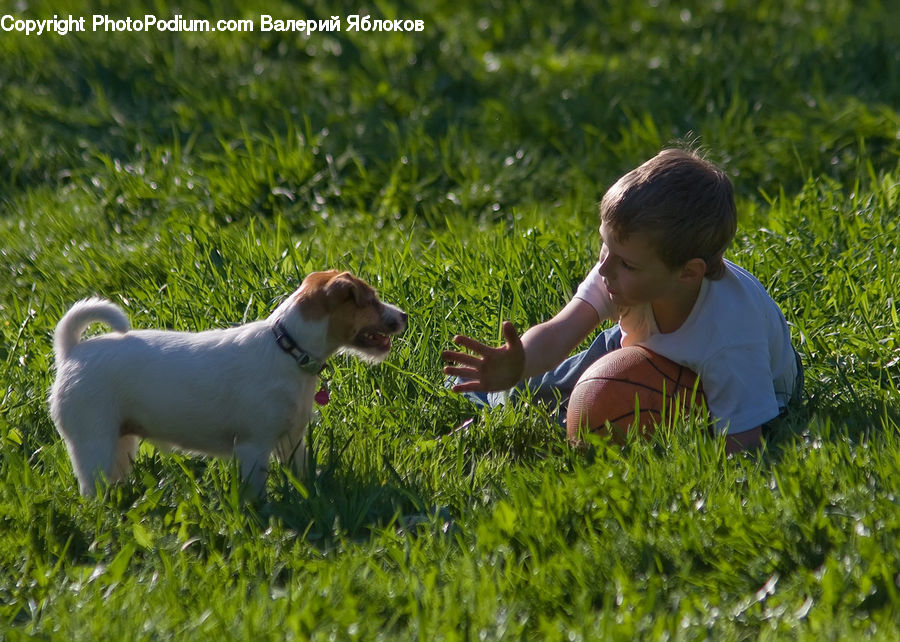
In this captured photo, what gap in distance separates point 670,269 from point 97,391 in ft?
6.16

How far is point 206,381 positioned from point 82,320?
46 centimetres

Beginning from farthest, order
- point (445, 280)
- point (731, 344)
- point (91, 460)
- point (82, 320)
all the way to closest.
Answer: point (445, 280)
point (731, 344)
point (82, 320)
point (91, 460)

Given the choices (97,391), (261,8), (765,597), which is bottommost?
(765,597)

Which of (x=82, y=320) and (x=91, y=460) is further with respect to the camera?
(x=82, y=320)

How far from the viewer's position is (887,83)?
727 centimetres

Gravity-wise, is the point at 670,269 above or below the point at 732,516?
above

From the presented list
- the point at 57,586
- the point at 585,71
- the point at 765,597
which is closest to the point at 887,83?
the point at 585,71

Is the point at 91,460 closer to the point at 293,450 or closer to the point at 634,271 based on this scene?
the point at 293,450

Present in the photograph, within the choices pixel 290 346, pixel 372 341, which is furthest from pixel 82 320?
pixel 372 341

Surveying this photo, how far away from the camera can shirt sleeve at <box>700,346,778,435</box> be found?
12.0 feet

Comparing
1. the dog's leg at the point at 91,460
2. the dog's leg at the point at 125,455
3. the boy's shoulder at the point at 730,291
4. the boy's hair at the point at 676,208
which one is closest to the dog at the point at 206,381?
the dog's leg at the point at 91,460

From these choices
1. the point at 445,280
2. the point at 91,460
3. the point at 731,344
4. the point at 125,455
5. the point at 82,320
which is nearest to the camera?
the point at 91,460

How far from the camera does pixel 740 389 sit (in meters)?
3.71

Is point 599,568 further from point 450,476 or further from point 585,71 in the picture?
point 585,71
